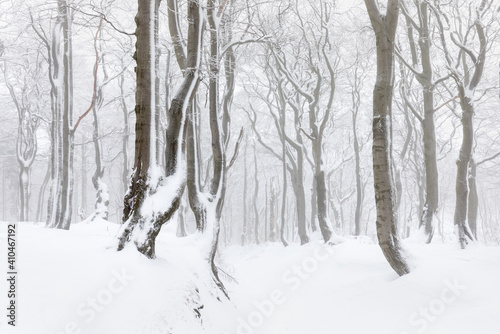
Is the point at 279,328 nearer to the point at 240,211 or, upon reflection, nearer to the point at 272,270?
the point at 272,270

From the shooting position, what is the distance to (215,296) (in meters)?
6.02

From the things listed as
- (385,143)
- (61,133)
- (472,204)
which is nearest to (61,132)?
(61,133)

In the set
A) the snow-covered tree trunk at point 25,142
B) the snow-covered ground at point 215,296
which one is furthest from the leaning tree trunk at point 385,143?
the snow-covered tree trunk at point 25,142

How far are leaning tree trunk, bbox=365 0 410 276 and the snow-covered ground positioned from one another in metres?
0.56

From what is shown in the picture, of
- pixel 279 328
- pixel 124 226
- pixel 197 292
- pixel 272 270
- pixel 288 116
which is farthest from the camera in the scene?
pixel 288 116

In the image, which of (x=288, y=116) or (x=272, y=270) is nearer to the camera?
(x=272, y=270)

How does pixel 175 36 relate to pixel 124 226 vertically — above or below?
above

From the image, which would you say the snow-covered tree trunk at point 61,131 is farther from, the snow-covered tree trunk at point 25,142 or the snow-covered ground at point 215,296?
the snow-covered tree trunk at point 25,142

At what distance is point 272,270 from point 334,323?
6849mm

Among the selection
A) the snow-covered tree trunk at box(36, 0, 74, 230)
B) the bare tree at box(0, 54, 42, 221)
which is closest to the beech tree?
the snow-covered tree trunk at box(36, 0, 74, 230)

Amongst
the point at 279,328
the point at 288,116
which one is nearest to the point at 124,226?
the point at 279,328

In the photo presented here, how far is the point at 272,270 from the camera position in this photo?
1229 centimetres

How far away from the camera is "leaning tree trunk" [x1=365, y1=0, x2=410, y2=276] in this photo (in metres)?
5.87

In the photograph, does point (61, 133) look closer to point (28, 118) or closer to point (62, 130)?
point (62, 130)
